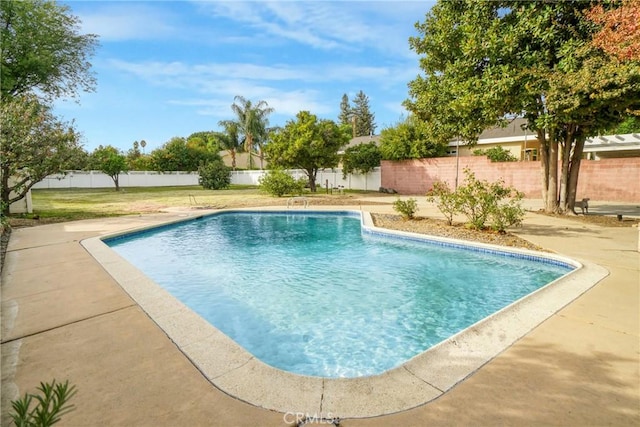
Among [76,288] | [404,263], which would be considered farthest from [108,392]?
[404,263]

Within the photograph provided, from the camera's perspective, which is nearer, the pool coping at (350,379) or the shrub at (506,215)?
the pool coping at (350,379)

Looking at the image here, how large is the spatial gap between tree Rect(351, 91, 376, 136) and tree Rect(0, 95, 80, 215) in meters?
55.3

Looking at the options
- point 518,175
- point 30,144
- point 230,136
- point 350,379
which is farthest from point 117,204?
point 518,175

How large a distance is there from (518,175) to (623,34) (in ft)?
45.6

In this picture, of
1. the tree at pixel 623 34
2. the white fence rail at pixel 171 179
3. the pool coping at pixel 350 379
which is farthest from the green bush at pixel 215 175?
the tree at pixel 623 34

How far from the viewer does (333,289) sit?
611 centimetres

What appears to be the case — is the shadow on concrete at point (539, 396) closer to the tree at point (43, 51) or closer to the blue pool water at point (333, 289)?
the blue pool water at point (333, 289)

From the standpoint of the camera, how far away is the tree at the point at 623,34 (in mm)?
6035

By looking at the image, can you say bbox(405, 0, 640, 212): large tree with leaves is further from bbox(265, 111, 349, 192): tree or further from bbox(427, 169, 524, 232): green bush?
bbox(265, 111, 349, 192): tree

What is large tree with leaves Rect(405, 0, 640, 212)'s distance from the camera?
321 inches

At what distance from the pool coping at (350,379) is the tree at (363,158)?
2193cm

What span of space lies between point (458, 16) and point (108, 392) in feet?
43.5

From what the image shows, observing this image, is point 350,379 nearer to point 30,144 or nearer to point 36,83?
point 30,144

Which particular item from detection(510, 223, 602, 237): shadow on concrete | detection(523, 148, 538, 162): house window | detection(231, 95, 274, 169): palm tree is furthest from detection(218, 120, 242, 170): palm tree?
detection(510, 223, 602, 237): shadow on concrete
